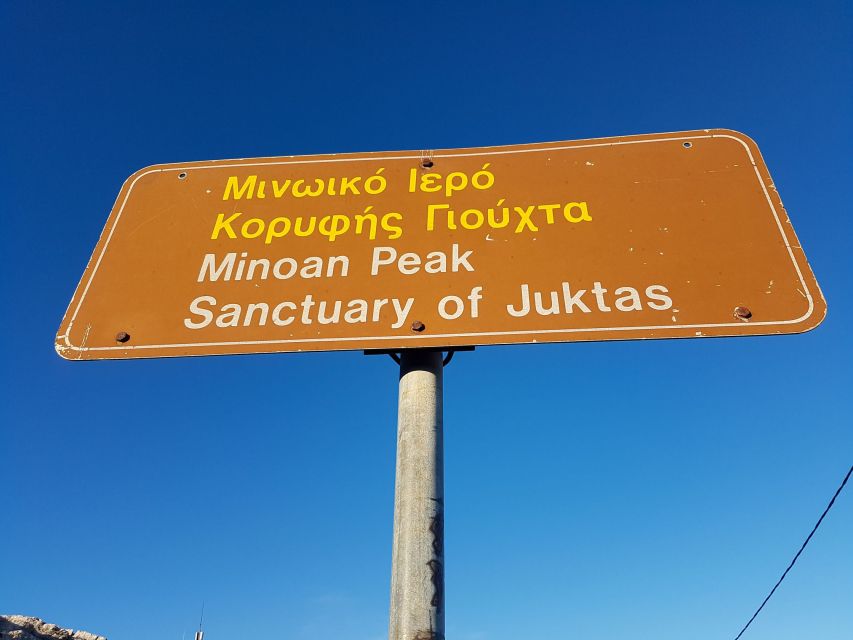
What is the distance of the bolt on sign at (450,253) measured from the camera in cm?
211

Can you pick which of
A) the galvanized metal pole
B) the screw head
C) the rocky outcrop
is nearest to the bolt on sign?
the screw head

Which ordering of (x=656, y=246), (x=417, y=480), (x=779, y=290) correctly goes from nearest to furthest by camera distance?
(x=417, y=480), (x=779, y=290), (x=656, y=246)

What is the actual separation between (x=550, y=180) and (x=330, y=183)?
0.98 m

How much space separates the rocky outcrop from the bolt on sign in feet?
105

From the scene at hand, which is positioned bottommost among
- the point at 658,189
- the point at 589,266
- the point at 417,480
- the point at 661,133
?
the point at 417,480

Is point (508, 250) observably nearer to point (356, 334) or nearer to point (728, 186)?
point (356, 334)

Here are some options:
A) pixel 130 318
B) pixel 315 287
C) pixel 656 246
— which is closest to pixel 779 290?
pixel 656 246

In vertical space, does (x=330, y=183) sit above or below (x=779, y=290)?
above

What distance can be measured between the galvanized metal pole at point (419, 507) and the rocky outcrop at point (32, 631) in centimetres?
3278

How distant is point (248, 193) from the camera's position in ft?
8.90

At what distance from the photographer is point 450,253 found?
2.34m

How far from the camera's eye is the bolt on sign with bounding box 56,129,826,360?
2113mm

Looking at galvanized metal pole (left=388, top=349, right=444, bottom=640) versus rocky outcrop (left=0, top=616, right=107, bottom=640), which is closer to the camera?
galvanized metal pole (left=388, top=349, right=444, bottom=640)

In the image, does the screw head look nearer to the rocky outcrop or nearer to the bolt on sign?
the bolt on sign
